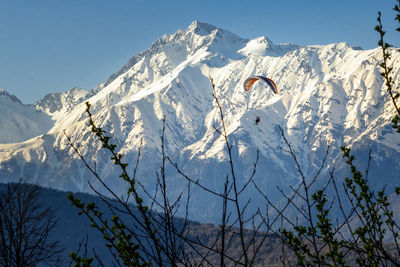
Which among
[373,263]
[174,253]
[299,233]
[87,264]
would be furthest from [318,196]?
[87,264]

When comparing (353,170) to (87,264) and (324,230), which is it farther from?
(87,264)

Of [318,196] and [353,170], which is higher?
[353,170]

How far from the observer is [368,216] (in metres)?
9.32

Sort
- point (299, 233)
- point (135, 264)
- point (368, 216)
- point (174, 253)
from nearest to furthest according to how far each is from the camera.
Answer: point (135, 264) → point (174, 253) → point (299, 233) → point (368, 216)

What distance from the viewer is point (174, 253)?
26.2 feet

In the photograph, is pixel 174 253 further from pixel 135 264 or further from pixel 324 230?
pixel 324 230

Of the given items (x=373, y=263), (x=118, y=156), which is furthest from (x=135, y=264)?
(x=373, y=263)

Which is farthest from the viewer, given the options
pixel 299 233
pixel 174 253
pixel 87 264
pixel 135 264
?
pixel 299 233

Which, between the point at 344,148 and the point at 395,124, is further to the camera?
the point at 344,148

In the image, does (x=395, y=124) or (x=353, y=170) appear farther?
(x=353, y=170)

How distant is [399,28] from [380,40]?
64cm

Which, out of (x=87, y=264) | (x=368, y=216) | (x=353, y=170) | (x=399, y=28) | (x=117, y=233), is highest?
(x=399, y=28)

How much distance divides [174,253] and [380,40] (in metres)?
4.12

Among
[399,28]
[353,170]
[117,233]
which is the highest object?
[399,28]
